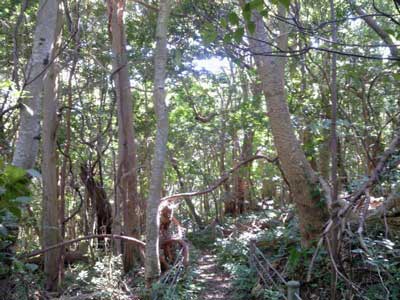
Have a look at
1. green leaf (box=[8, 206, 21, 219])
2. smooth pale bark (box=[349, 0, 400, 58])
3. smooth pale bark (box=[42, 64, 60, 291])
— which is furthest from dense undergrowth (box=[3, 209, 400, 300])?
smooth pale bark (box=[349, 0, 400, 58])

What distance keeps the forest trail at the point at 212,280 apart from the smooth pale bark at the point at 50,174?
2.88 meters

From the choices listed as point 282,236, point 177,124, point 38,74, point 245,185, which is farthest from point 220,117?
point 38,74

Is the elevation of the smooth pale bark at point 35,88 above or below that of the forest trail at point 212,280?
above

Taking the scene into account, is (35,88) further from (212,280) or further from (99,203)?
(99,203)

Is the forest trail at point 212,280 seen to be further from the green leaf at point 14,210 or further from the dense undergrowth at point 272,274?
the green leaf at point 14,210

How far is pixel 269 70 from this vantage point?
680cm

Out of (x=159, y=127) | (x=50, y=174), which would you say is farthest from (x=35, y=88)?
(x=50, y=174)

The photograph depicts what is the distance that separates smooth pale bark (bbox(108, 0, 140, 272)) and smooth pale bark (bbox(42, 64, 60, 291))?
127 centimetres

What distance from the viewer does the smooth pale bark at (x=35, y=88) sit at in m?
4.17

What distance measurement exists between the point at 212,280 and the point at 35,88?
211 inches

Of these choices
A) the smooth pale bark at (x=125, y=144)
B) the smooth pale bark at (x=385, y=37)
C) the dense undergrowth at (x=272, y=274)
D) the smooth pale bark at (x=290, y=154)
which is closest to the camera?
the smooth pale bark at (x=385, y=37)

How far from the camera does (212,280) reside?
8406 mm

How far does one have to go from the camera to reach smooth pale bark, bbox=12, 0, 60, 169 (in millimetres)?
Answer: 4168

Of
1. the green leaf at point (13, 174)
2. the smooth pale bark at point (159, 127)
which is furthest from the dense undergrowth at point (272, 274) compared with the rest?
the smooth pale bark at point (159, 127)
